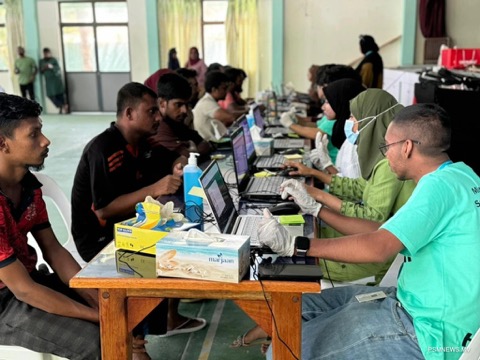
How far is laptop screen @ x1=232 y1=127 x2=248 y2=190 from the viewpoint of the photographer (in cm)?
257

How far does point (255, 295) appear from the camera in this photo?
1.48 m

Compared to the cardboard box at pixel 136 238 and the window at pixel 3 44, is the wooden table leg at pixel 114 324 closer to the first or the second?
the cardboard box at pixel 136 238

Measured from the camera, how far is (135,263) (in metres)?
Answer: 1.57

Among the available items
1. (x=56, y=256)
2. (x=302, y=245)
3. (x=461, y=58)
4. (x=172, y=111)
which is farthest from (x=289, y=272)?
(x=461, y=58)

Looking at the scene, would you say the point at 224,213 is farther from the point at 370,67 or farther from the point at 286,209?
the point at 370,67

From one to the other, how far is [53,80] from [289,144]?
8629mm

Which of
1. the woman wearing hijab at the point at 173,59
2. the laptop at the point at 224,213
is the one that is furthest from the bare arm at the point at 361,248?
the woman wearing hijab at the point at 173,59

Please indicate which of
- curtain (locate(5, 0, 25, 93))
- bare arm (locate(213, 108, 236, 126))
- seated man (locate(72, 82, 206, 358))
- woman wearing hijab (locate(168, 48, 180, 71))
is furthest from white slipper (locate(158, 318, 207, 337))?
curtain (locate(5, 0, 25, 93))

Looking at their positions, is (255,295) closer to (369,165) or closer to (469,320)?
(469,320)

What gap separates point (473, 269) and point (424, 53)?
950 cm

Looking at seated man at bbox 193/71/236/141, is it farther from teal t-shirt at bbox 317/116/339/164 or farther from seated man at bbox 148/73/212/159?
seated man at bbox 148/73/212/159

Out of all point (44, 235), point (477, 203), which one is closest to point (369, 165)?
point (477, 203)

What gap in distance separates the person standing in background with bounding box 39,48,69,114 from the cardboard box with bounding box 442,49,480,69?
7915mm

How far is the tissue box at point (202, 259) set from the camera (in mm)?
1414
